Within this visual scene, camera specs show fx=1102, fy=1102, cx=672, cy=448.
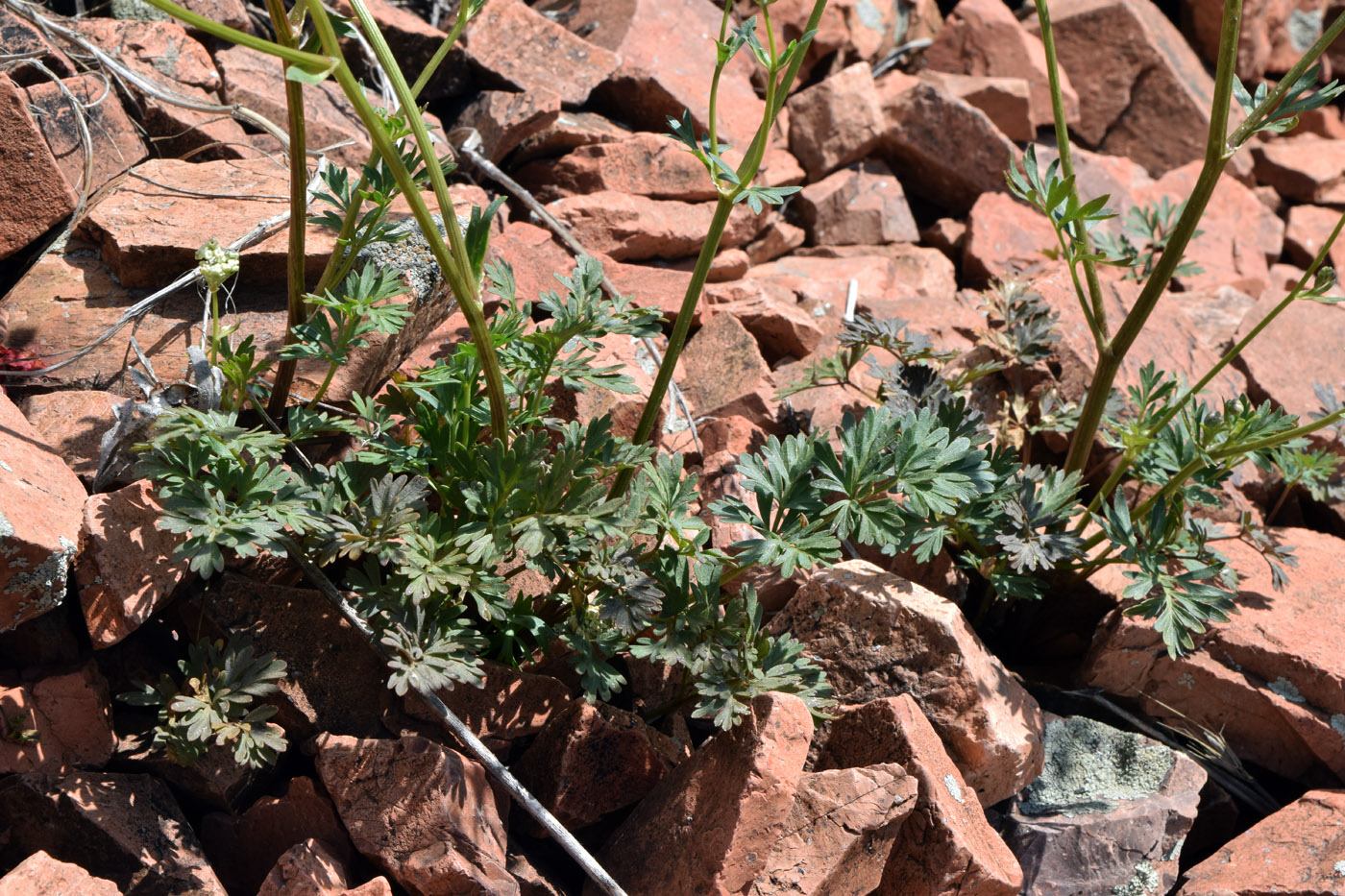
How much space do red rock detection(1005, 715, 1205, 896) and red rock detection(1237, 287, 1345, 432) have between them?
5.84 feet

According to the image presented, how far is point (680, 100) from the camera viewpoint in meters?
5.24

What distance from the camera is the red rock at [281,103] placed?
4051 mm

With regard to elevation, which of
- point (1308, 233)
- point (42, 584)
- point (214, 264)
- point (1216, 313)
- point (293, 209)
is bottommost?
point (42, 584)

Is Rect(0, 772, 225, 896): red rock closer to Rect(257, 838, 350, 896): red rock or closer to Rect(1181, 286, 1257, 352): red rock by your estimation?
Rect(257, 838, 350, 896): red rock

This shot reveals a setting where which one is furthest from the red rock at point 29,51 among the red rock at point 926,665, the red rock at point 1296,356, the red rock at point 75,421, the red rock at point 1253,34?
the red rock at point 1253,34

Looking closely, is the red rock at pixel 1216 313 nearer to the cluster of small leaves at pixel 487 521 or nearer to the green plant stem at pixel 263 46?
the cluster of small leaves at pixel 487 521

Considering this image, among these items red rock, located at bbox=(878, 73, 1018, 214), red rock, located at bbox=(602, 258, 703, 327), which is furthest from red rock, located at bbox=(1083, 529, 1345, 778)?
red rock, located at bbox=(878, 73, 1018, 214)

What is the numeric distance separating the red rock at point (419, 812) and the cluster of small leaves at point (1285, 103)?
8.15ft

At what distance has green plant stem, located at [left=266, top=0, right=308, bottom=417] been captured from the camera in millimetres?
2414

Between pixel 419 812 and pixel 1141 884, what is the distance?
77.2 inches

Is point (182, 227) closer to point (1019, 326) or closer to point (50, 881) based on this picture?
point (50, 881)

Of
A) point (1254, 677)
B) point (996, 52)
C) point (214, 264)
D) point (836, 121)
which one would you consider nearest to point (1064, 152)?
point (1254, 677)

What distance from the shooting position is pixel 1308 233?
22.0ft

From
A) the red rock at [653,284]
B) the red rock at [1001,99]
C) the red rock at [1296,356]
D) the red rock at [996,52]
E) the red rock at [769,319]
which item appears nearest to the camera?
the red rock at [653,284]
